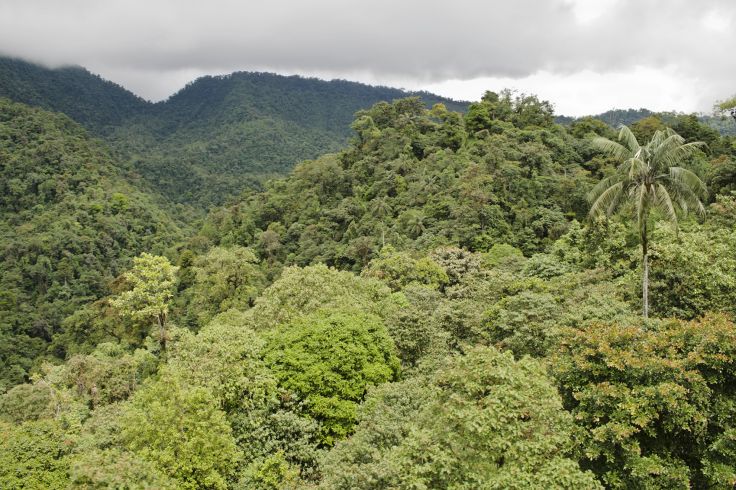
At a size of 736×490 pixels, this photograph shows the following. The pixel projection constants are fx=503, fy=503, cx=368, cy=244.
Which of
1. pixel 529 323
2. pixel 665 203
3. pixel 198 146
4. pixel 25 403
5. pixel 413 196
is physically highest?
pixel 198 146

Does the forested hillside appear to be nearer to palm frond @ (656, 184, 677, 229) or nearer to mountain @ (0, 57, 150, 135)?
palm frond @ (656, 184, 677, 229)

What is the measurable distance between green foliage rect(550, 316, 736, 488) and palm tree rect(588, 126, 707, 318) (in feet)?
16.1

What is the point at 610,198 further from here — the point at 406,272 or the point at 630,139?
the point at 406,272

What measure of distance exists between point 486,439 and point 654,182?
35.2ft

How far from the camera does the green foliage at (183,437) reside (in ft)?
45.7

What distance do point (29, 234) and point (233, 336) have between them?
251ft

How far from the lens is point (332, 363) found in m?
19.2

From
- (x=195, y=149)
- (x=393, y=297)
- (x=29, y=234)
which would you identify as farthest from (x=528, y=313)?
(x=195, y=149)

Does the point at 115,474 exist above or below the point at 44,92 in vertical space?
below

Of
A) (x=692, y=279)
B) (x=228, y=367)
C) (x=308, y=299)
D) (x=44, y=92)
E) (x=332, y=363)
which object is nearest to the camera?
(x=692, y=279)

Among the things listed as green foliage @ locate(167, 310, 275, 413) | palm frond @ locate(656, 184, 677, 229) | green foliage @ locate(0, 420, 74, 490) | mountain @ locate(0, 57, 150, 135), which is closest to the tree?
green foliage @ locate(167, 310, 275, 413)

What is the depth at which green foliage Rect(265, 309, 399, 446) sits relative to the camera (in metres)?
18.4

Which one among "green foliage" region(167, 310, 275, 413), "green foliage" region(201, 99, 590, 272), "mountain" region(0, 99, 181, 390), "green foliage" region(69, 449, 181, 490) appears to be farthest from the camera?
"mountain" region(0, 99, 181, 390)

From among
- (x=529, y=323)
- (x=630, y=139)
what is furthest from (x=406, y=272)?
(x=630, y=139)
